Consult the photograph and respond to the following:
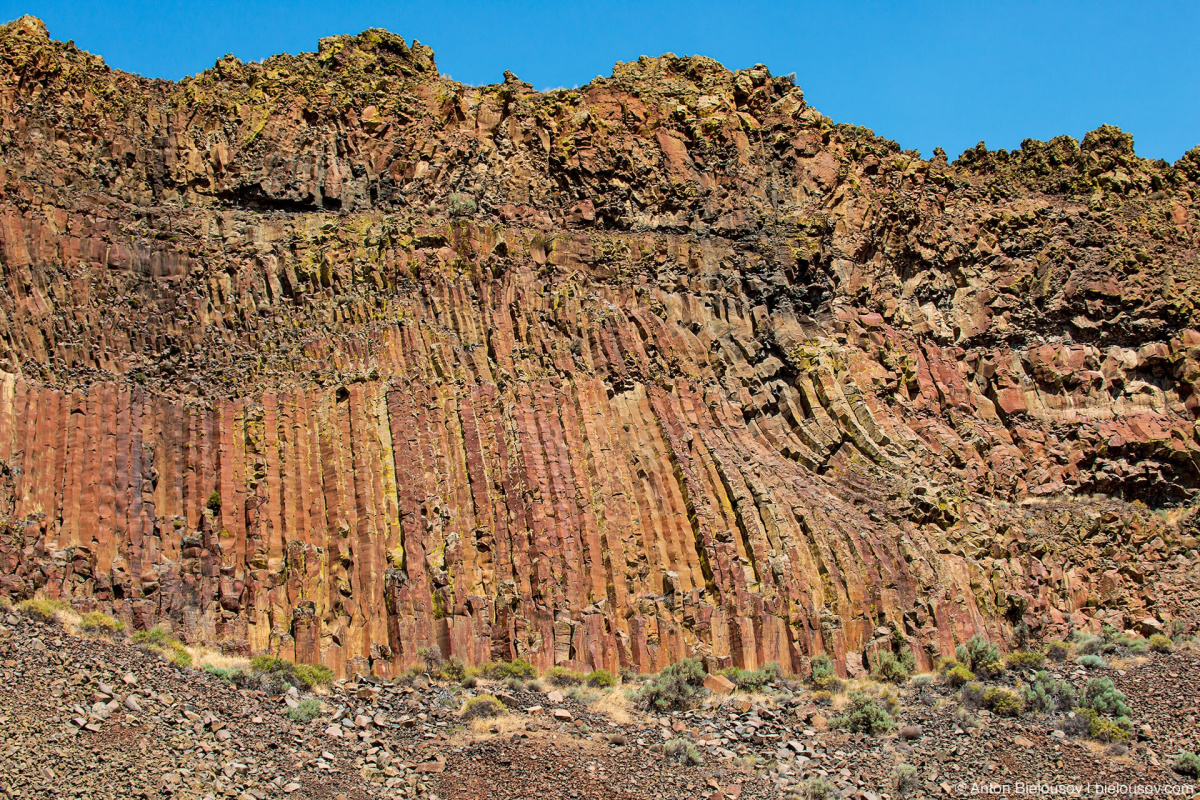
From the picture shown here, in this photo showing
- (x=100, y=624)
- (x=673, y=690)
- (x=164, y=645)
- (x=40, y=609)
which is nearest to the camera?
(x=40, y=609)

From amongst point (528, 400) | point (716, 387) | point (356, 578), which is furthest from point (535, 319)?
point (356, 578)

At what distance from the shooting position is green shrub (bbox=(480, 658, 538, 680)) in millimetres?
21016

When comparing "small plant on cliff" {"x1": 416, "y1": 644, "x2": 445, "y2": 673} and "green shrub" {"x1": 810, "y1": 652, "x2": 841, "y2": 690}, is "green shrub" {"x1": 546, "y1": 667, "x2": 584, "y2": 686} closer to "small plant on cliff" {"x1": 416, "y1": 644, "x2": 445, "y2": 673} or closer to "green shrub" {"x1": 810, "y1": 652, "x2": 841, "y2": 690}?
"small plant on cliff" {"x1": 416, "y1": 644, "x2": 445, "y2": 673}

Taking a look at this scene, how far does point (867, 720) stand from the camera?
1925cm

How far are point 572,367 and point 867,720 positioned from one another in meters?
11.8

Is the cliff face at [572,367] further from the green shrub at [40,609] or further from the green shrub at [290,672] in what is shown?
the green shrub at [290,672]

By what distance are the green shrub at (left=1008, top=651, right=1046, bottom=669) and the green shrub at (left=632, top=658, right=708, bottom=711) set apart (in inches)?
240

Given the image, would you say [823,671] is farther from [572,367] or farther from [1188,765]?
[572,367]

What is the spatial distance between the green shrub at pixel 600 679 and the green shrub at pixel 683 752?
3.24 meters

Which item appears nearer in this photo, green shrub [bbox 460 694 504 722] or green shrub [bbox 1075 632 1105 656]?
green shrub [bbox 460 694 504 722]

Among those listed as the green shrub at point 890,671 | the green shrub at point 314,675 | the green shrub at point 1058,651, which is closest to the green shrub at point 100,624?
the green shrub at point 314,675

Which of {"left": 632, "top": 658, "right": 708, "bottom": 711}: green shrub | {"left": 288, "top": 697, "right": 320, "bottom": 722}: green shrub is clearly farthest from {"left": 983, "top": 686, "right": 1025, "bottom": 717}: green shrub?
{"left": 288, "top": 697, "right": 320, "bottom": 722}: green shrub

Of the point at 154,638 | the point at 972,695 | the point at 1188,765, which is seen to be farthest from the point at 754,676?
the point at 154,638

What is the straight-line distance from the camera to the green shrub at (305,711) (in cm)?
1766
